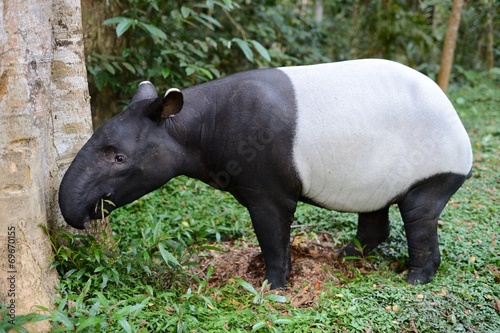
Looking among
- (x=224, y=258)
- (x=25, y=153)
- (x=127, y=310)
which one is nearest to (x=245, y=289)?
(x=224, y=258)

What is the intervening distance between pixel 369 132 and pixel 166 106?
151cm

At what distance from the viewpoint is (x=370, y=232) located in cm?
532

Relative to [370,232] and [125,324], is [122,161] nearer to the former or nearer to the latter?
[125,324]

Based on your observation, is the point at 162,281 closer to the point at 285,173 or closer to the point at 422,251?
the point at 285,173

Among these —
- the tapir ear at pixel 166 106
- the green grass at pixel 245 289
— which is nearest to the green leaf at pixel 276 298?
the green grass at pixel 245 289

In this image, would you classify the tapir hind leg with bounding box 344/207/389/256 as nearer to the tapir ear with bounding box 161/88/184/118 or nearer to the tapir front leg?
the tapir front leg

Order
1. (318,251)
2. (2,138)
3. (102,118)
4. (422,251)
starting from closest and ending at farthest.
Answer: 1. (2,138)
2. (422,251)
3. (318,251)
4. (102,118)

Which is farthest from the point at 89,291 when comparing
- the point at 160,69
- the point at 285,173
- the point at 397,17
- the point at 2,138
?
the point at 397,17

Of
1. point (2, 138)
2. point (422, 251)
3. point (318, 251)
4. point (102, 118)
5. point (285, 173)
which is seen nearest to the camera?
point (2, 138)

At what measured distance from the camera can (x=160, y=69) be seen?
281 inches

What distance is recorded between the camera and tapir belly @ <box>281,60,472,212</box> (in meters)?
4.44

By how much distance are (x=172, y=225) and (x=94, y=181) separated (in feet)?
6.27

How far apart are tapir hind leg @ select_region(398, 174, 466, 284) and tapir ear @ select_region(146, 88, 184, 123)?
1930 millimetres

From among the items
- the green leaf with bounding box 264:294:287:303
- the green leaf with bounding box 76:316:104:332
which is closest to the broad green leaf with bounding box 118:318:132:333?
the green leaf with bounding box 76:316:104:332
